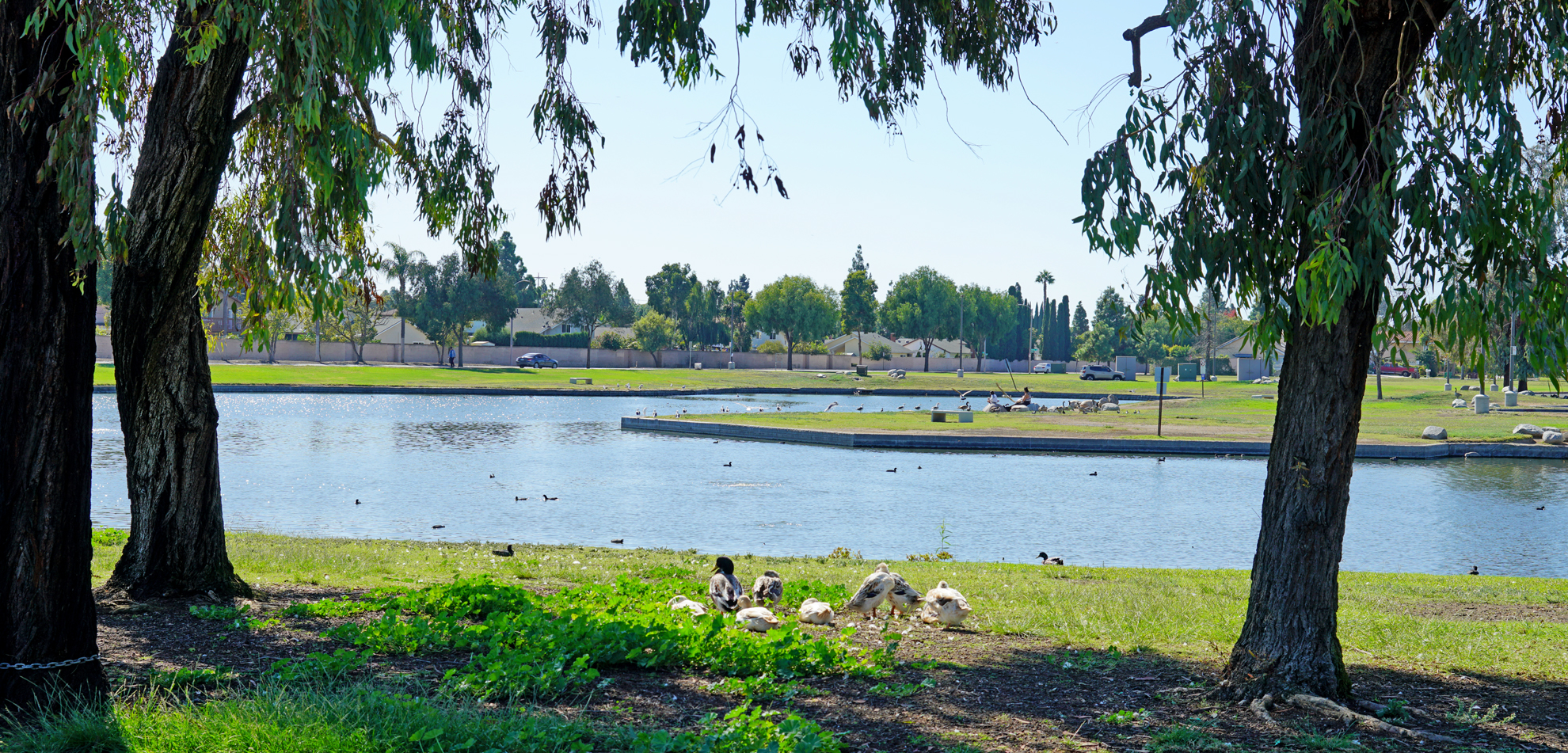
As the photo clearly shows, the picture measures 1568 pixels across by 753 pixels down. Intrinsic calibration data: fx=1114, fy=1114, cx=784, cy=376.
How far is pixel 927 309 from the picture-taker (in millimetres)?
114500

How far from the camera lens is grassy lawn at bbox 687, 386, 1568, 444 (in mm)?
33812

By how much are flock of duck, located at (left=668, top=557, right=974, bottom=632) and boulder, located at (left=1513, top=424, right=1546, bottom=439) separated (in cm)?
3263

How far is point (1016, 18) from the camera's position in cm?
1000

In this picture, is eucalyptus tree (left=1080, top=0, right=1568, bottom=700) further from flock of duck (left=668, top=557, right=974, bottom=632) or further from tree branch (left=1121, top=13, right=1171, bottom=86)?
flock of duck (left=668, top=557, right=974, bottom=632)

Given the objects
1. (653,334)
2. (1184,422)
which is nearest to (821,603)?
(1184,422)

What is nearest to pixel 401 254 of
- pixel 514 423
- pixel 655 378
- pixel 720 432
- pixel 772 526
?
pixel 655 378

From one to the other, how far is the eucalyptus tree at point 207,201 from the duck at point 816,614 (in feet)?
12.2

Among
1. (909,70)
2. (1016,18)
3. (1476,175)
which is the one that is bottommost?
(1476,175)

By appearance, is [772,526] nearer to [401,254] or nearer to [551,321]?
[401,254]

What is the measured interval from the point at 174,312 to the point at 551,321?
378ft

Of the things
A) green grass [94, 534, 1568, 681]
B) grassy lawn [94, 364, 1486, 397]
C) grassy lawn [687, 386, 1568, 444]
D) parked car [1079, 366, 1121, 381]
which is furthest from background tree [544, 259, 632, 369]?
green grass [94, 534, 1568, 681]

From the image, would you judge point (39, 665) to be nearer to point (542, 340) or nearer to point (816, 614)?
point (816, 614)

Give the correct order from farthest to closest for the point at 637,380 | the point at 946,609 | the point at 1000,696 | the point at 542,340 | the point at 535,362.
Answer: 1. the point at 542,340
2. the point at 535,362
3. the point at 637,380
4. the point at 946,609
5. the point at 1000,696

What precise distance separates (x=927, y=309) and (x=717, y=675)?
360ft
